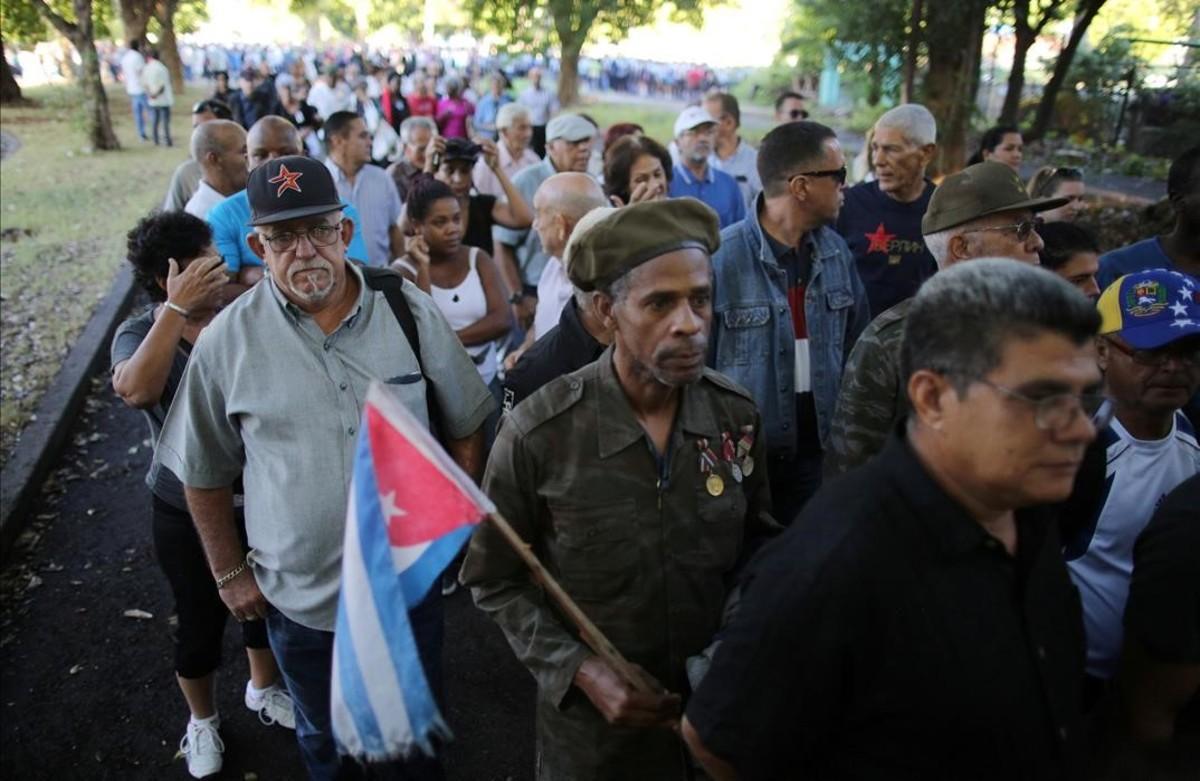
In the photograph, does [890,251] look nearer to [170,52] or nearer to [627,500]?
[627,500]

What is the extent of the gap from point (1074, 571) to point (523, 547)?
5.53ft

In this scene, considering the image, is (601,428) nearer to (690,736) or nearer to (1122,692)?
(690,736)

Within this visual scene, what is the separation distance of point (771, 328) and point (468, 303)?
187 centimetres

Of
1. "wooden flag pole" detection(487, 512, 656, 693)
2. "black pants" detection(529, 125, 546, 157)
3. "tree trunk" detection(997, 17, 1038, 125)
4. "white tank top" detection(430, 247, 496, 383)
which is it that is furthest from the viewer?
"tree trunk" detection(997, 17, 1038, 125)

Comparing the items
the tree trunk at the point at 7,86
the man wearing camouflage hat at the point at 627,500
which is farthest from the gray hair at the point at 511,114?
the tree trunk at the point at 7,86

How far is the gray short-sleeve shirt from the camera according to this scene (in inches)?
108

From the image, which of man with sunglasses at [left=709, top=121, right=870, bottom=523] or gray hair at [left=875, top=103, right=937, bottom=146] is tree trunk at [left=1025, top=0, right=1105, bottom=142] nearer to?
gray hair at [left=875, top=103, right=937, bottom=146]

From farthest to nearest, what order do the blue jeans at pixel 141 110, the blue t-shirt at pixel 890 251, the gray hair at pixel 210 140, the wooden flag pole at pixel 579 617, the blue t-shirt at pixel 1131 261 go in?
the blue jeans at pixel 141 110 → the gray hair at pixel 210 140 → the blue t-shirt at pixel 890 251 → the blue t-shirt at pixel 1131 261 → the wooden flag pole at pixel 579 617

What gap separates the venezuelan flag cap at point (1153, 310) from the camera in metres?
2.54

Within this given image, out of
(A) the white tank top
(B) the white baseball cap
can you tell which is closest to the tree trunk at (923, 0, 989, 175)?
(B) the white baseball cap

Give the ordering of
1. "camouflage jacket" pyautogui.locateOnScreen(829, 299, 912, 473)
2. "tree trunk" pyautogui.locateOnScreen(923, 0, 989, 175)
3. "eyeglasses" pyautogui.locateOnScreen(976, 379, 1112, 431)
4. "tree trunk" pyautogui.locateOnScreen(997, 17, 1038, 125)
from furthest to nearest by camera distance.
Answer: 1. "tree trunk" pyautogui.locateOnScreen(997, 17, 1038, 125)
2. "tree trunk" pyautogui.locateOnScreen(923, 0, 989, 175)
3. "camouflage jacket" pyautogui.locateOnScreen(829, 299, 912, 473)
4. "eyeglasses" pyautogui.locateOnScreen(976, 379, 1112, 431)

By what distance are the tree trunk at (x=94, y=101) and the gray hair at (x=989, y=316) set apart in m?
20.0

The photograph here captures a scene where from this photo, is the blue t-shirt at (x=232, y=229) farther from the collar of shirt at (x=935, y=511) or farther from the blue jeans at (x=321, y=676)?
the collar of shirt at (x=935, y=511)

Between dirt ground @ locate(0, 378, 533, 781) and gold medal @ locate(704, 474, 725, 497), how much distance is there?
6.50ft
